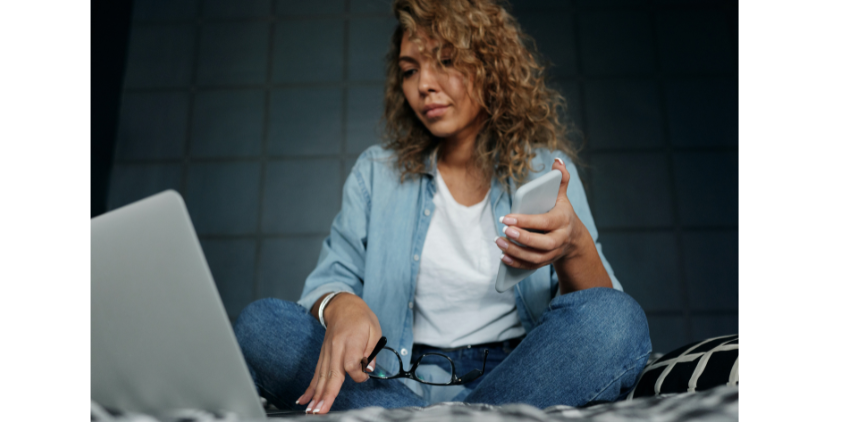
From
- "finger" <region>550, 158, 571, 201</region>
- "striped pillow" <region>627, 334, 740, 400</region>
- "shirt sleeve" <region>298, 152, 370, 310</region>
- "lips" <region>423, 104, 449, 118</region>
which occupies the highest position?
"lips" <region>423, 104, 449, 118</region>

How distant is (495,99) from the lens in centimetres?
124

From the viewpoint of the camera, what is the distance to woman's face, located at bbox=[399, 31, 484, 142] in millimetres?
1142

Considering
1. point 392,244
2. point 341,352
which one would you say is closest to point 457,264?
point 392,244

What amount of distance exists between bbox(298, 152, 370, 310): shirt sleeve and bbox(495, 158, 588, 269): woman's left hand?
448mm

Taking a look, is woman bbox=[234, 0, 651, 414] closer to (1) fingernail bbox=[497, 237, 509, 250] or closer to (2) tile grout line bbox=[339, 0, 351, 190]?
(1) fingernail bbox=[497, 237, 509, 250]

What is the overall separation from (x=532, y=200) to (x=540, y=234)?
6 cm

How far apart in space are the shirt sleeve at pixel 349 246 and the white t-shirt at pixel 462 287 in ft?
0.51

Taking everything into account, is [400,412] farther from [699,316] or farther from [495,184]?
[699,316]

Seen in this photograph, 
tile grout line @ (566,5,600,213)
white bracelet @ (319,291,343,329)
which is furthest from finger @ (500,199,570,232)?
tile grout line @ (566,5,600,213)

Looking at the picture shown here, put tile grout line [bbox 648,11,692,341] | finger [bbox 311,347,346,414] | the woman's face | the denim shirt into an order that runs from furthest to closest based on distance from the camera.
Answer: tile grout line [bbox 648,11,692,341], the woman's face, the denim shirt, finger [bbox 311,347,346,414]

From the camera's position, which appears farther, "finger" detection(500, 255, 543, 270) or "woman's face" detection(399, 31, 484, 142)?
"woman's face" detection(399, 31, 484, 142)

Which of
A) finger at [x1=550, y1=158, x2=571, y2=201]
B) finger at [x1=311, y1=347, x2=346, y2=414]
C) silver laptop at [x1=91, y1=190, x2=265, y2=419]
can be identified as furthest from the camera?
finger at [x1=550, y1=158, x2=571, y2=201]

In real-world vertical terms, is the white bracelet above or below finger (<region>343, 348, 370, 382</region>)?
above

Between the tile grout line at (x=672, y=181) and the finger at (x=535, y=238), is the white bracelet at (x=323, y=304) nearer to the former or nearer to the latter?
the finger at (x=535, y=238)
